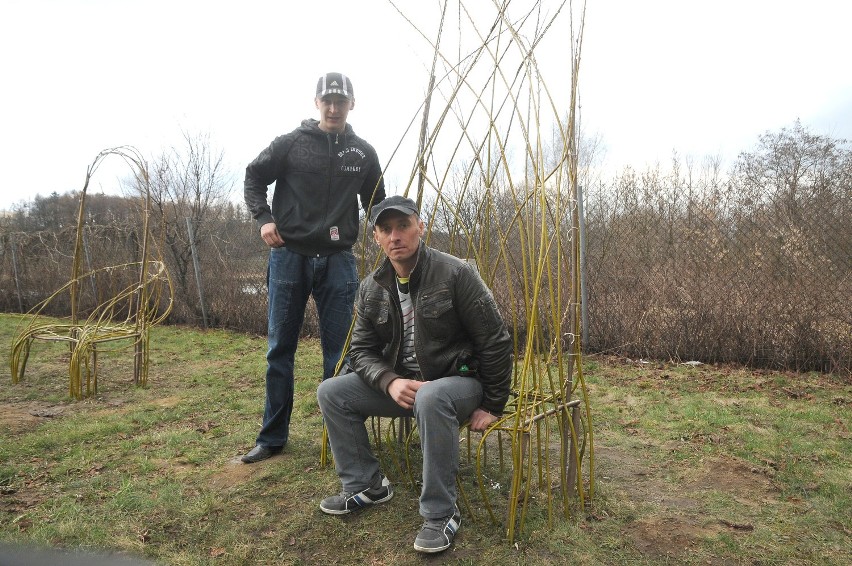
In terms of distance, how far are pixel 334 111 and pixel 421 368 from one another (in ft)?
4.41

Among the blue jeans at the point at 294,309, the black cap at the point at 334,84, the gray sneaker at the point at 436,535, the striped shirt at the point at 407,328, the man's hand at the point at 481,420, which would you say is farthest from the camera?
the blue jeans at the point at 294,309

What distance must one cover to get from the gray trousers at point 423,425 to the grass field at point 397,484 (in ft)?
0.56

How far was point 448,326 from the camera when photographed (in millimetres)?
2145

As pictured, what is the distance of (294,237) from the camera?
2.80 meters

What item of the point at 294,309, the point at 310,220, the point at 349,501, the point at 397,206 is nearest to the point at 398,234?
the point at 397,206

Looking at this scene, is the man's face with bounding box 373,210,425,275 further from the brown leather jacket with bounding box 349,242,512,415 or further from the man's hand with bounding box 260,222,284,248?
the man's hand with bounding box 260,222,284,248

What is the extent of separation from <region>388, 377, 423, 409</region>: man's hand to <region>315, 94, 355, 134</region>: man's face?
1.35 m

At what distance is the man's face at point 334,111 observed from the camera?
9.09ft

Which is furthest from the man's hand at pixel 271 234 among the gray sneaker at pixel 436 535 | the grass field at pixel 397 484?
the gray sneaker at pixel 436 535

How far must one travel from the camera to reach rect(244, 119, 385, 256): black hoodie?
2.81 meters

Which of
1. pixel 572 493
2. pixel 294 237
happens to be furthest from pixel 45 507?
pixel 572 493

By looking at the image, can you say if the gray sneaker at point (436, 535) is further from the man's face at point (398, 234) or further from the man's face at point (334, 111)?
the man's face at point (334, 111)

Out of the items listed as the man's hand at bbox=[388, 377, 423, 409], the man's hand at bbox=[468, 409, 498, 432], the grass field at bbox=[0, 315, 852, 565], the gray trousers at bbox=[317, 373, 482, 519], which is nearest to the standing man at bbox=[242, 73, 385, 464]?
the grass field at bbox=[0, 315, 852, 565]

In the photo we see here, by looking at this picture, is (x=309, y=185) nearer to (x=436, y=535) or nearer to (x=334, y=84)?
(x=334, y=84)
